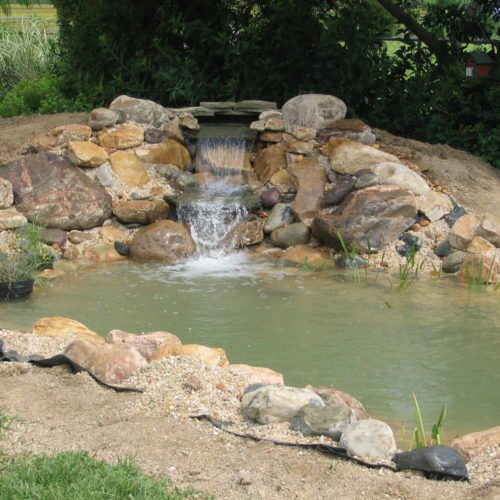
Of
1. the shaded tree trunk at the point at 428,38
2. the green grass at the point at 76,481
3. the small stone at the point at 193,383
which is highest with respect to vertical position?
the shaded tree trunk at the point at 428,38

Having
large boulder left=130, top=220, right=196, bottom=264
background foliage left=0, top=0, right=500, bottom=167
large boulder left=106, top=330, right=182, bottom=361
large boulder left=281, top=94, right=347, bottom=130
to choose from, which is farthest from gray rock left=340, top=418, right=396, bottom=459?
background foliage left=0, top=0, right=500, bottom=167

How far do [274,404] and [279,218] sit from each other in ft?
17.8

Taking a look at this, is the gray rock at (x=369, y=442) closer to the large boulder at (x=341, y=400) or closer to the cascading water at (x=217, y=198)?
the large boulder at (x=341, y=400)

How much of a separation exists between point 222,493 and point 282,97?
32.2ft

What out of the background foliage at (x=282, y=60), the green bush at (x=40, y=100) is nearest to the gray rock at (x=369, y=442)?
the background foliage at (x=282, y=60)

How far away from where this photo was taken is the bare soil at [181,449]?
3.98 meters

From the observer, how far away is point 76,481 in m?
3.78

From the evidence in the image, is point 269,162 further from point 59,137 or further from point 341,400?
point 341,400

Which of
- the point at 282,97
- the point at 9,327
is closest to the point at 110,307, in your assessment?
the point at 9,327

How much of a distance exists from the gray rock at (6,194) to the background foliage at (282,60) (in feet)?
11.4

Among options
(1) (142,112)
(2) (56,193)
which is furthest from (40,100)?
(2) (56,193)

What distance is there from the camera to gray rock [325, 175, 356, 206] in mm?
10031

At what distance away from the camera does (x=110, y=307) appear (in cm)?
786

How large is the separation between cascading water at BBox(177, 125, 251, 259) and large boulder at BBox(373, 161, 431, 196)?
1.57 metres
